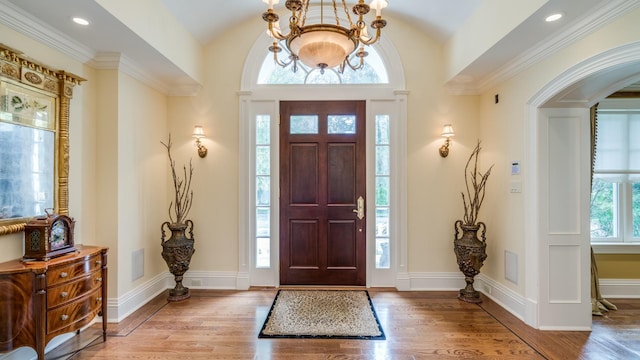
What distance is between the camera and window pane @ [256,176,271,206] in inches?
162

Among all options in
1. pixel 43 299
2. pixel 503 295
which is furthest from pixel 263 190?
pixel 503 295

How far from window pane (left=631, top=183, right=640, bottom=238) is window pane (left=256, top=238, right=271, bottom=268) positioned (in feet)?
15.3

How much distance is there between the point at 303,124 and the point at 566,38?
2.81 meters

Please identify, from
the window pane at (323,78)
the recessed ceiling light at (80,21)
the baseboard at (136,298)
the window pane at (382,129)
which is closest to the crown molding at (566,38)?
the window pane at (382,129)

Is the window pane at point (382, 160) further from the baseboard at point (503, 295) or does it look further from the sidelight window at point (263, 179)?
the baseboard at point (503, 295)

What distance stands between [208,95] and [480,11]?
3.34 meters

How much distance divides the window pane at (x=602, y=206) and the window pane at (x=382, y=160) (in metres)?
2.62

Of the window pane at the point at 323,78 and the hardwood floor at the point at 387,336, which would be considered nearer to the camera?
the hardwood floor at the point at 387,336

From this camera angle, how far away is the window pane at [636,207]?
153 inches

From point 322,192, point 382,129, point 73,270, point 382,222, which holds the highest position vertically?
point 382,129

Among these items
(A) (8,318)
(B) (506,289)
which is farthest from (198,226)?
(B) (506,289)

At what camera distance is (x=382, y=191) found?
13.5 feet

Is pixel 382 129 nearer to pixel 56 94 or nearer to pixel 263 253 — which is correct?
pixel 263 253

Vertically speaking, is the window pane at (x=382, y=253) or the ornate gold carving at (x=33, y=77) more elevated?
the ornate gold carving at (x=33, y=77)
